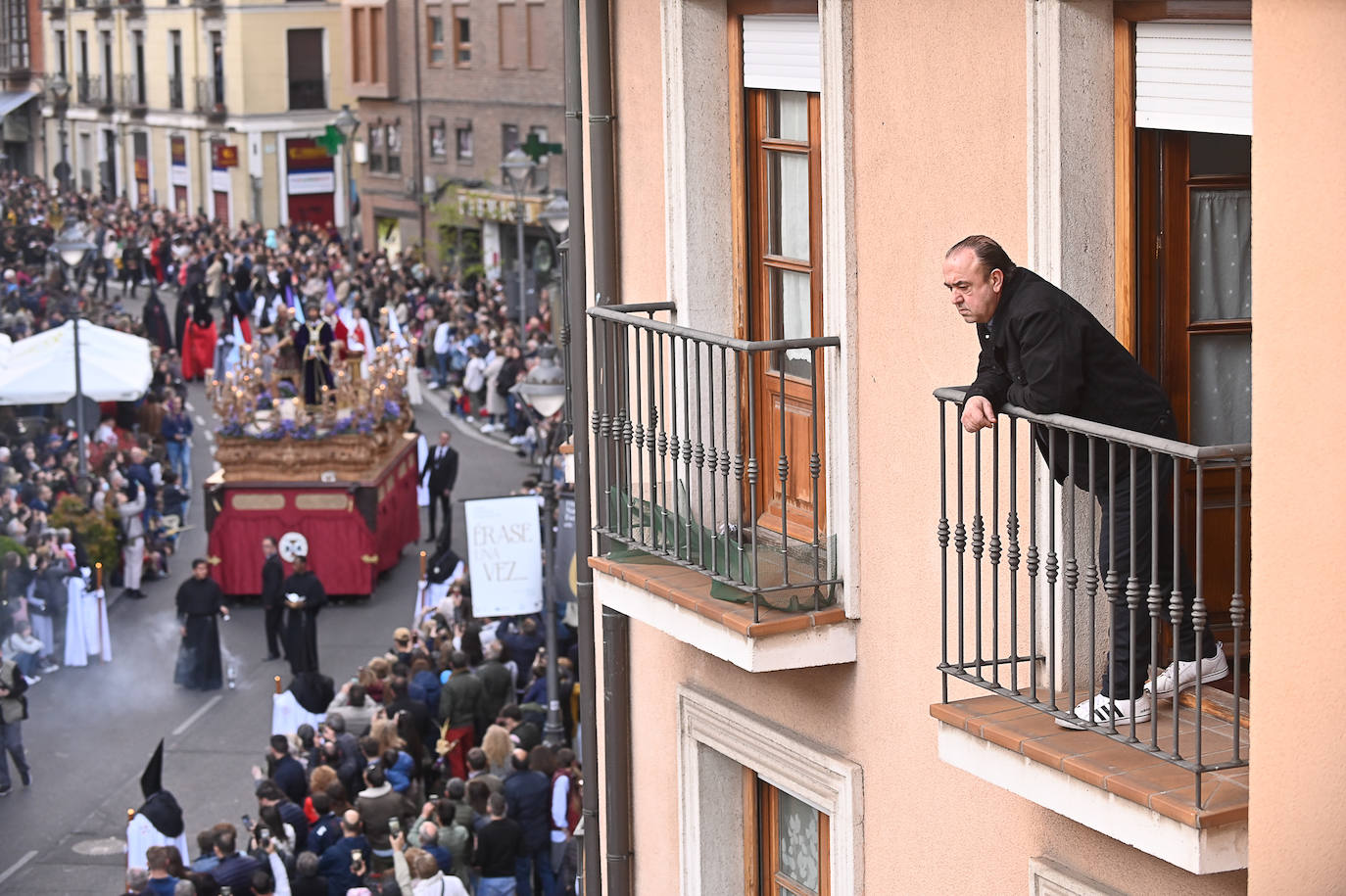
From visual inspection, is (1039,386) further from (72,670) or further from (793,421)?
(72,670)

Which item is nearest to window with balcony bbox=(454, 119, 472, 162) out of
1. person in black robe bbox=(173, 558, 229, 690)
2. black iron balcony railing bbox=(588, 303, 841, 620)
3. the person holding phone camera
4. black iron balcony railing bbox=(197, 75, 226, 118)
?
black iron balcony railing bbox=(197, 75, 226, 118)

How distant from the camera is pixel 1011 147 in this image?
6.45 m

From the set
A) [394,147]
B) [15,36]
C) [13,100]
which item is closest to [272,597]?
[394,147]

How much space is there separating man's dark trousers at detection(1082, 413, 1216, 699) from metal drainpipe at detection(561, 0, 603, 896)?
392 centimetres

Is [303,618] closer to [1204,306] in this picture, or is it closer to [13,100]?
[1204,306]

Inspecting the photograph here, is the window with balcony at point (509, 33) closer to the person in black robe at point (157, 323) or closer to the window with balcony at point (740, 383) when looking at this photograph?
the person in black robe at point (157, 323)

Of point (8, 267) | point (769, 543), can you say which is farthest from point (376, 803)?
point (8, 267)

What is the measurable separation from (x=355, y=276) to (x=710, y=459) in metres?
37.1

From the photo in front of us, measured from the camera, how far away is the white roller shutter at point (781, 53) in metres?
7.77

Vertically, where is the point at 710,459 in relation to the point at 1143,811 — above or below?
above

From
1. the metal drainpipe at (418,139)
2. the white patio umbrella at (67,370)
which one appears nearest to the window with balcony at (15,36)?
the metal drainpipe at (418,139)

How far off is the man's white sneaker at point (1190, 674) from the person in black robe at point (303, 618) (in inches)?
637

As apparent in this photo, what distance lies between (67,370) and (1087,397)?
21.3 metres

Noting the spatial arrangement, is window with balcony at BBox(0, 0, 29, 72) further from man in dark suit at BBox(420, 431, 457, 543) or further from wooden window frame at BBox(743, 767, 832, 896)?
wooden window frame at BBox(743, 767, 832, 896)
